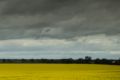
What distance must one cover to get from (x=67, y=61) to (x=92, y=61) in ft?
37.3

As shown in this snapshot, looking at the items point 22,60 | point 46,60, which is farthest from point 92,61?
point 22,60

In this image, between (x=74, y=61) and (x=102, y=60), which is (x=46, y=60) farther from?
(x=102, y=60)

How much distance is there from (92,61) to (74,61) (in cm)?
789

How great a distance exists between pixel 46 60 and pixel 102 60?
25.0 m

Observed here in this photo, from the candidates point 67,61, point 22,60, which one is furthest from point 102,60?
point 22,60

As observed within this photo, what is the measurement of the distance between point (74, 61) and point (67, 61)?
4173 millimetres

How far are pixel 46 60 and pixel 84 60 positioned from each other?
1719 centimetres

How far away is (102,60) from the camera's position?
140 meters

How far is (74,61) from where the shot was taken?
465ft

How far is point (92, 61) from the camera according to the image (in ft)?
465

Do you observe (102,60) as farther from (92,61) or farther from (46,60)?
(46,60)

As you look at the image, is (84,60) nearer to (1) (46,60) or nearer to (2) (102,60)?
(2) (102,60)

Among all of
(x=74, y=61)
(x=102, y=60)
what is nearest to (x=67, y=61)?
(x=74, y=61)

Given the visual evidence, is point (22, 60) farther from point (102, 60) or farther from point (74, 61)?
point (102, 60)
